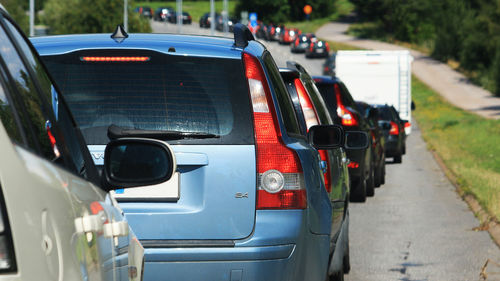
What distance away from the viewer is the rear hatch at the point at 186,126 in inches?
200

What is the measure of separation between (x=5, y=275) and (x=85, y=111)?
129 inches

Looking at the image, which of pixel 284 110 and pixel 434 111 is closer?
pixel 284 110

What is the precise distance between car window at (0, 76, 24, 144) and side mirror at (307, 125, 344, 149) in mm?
4263

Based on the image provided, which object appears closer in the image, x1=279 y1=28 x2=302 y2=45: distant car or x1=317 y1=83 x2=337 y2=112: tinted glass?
x1=317 y1=83 x2=337 y2=112: tinted glass

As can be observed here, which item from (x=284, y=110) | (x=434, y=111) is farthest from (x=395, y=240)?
(x=434, y=111)

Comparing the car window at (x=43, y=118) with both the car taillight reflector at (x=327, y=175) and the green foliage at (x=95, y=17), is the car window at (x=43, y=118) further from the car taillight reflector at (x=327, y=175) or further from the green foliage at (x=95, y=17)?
the green foliage at (x=95, y=17)

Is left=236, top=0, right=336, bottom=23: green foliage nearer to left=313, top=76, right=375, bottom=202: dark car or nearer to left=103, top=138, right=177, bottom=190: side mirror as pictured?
left=313, top=76, right=375, bottom=202: dark car

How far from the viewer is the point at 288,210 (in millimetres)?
5184

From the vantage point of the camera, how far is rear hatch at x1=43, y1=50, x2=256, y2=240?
5070 millimetres

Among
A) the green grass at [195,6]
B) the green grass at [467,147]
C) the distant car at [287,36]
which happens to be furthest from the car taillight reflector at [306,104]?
the green grass at [195,6]

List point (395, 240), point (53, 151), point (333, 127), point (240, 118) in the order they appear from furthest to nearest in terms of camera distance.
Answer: point (395, 240) → point (333, 127) → point (240, 118) → point (53, 151)

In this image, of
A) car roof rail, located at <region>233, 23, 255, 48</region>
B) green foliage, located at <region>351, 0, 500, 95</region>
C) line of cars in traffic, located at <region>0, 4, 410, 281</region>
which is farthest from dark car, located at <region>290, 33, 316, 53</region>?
line of cars in traffic, located at <region>0, 4, 410, 281</region>

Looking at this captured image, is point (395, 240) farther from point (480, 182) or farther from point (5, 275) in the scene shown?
point (5, 275)

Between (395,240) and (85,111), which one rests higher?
(85,111)
